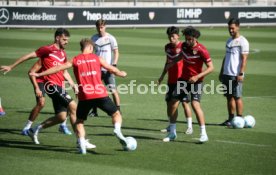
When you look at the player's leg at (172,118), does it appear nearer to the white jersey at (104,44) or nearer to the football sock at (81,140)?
the football sock at (81,140)

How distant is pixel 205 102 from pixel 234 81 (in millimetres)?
3525

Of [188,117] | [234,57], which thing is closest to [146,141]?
[188,117]

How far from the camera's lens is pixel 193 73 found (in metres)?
15.6

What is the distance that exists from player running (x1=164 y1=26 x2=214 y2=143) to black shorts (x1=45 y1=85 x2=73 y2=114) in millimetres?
2249

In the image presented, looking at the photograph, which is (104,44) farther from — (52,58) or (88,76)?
(88,76)

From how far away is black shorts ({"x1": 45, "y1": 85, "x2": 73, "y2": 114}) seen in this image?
15.0 metres

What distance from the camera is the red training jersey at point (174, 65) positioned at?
16391 millimetres

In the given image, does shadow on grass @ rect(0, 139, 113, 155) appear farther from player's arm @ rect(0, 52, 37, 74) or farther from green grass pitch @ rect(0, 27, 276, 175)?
player's arm @ rect(0, 52, 37, 74)

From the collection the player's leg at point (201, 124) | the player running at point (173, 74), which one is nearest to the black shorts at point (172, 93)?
the player running at point (173, 74)

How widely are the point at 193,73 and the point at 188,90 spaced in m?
0.38

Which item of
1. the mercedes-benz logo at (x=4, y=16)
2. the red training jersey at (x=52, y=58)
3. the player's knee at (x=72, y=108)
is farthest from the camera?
the mercedes-benz logo at (x=4, y=16)

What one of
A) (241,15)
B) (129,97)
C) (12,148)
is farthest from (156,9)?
(12,148)

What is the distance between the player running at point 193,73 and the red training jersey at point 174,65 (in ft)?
A: 1.99

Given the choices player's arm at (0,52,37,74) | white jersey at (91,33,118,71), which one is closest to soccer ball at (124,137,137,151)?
player's arm at (0,52,37,74)
